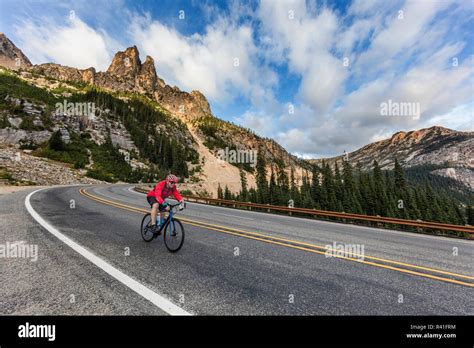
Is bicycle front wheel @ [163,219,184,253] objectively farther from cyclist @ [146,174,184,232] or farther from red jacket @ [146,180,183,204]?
red jacket @ [146,180,183,204]

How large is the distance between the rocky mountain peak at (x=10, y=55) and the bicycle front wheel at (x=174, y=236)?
248 meters

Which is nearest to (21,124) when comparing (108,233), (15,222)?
(15,222)

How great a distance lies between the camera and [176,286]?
347 cm

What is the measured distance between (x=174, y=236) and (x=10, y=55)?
268 metres

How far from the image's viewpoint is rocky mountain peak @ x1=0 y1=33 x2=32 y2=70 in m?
170

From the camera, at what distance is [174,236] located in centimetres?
558

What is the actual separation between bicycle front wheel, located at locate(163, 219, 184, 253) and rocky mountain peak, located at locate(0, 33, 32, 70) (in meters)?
248

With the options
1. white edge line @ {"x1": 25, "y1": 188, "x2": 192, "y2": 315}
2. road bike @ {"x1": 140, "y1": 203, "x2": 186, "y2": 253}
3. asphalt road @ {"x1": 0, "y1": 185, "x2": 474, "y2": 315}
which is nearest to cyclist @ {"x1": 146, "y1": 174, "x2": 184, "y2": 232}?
road bike @ {"x1": 140, "y1": 203, "x2": 186, "y2": 253}

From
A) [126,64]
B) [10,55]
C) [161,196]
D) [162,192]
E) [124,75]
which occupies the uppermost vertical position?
[10,55]

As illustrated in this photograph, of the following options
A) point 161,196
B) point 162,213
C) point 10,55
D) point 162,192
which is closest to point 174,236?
point 162,213

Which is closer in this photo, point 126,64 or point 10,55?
point 126,64

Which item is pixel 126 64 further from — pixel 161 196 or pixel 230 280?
pixel 230 280
